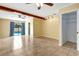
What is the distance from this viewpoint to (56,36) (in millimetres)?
12109

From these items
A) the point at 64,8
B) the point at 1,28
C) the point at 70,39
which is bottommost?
the point at 70,39

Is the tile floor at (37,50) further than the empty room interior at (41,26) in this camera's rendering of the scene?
No

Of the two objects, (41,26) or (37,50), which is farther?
(41,26)

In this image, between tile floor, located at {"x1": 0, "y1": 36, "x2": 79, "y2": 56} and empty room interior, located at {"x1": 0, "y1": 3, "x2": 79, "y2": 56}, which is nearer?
tile floor, located at {"x1": 0, "y1": 36, "x2": 79, "y2": 56}

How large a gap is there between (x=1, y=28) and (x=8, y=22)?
1432mm

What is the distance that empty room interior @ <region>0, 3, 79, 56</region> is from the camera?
24.5 feet

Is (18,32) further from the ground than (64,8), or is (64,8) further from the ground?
(64,8)

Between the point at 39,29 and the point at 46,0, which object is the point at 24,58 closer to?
the point at 46,0

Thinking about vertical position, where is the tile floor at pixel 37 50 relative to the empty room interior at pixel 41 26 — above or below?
below

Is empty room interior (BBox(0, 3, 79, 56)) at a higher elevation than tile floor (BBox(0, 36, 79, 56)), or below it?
higher

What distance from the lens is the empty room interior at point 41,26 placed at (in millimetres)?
7469

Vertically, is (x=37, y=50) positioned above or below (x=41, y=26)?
below

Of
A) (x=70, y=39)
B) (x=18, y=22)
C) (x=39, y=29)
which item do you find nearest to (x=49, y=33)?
(x=39, y=29)

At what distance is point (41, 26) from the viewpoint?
15.7 m
